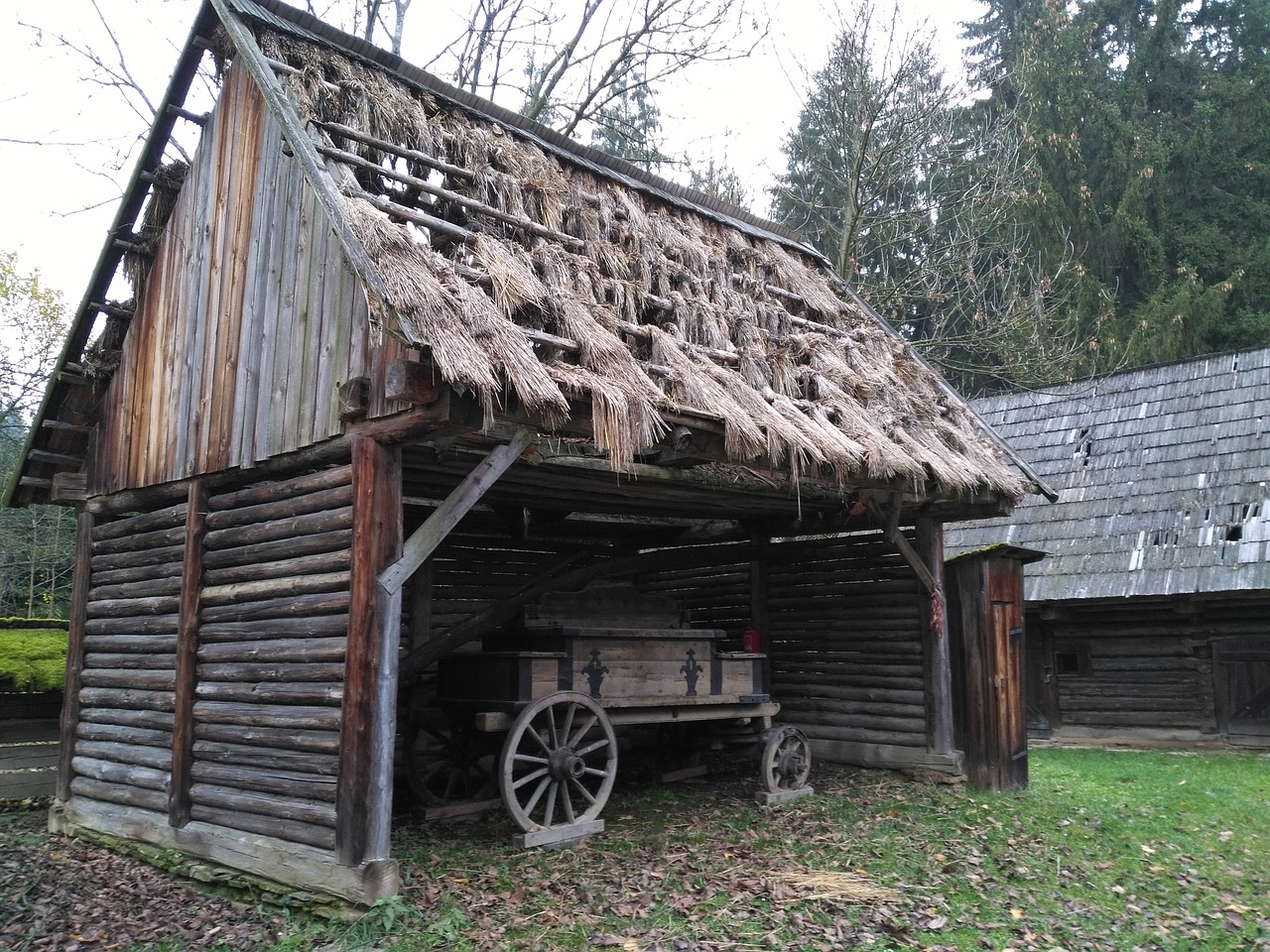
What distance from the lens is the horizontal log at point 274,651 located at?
19.6ft

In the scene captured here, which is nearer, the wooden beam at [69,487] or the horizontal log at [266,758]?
the horizontal log at [266,758]

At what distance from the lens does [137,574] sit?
819 cm

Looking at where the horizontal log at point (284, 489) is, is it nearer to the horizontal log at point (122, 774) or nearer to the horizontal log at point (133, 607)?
the horizontal log at point (133, 607)

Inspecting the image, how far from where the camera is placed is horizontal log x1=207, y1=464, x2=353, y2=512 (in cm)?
617

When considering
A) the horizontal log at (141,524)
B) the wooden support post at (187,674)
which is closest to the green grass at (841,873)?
the wooden support post at (187,674)

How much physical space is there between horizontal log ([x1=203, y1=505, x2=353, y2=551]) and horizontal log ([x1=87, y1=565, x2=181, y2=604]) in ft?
2.31

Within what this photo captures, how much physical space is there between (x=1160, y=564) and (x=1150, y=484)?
1801 millimetres

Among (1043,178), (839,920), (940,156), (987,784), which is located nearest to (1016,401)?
(940,156)

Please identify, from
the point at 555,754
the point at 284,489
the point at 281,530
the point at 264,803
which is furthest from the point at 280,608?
the point at 555,754

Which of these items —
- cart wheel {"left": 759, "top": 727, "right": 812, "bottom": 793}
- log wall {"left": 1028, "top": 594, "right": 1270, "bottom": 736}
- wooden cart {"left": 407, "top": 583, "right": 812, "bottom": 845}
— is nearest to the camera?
wooden cart {"left": 407, "top": 583, "right": 812, "bottom": 845}

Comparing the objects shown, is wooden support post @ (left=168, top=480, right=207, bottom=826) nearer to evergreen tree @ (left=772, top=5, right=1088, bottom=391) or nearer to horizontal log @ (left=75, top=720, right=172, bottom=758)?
horizontal log @ (left=75, top=720, right=172, bottom=758)

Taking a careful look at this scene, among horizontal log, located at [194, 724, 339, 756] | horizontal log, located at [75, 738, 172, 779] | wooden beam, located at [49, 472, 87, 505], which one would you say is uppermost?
wooden beam, located at [49, 472, 87, 505]

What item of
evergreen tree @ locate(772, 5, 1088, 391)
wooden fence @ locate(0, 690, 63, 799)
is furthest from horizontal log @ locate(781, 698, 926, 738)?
wooden fence @ locate(0, 690, 63, 799)

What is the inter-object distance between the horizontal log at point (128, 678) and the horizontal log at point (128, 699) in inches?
1.4
